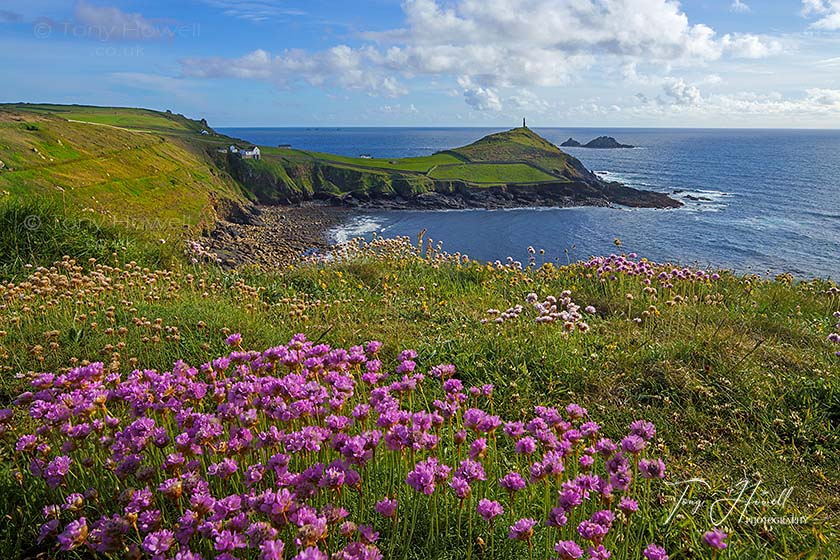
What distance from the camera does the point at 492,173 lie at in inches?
3647

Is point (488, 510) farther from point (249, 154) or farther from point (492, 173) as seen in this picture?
point (492, 173)

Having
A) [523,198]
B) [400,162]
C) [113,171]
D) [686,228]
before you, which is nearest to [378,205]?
[523,198]

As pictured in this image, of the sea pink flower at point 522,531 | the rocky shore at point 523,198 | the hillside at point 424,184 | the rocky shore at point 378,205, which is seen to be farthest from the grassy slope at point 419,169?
the sea pink flower at point 522,531

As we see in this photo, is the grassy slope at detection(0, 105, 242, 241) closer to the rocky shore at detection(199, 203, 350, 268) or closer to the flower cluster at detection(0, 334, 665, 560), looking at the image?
the rocky shore at detection(199, 203, 350, 268)

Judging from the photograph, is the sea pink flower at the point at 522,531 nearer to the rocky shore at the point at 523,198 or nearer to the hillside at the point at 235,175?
the hillside at the point at 235,175

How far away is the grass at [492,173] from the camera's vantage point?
87938 mm

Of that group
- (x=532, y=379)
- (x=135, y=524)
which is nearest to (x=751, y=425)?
(x=532, y=379)

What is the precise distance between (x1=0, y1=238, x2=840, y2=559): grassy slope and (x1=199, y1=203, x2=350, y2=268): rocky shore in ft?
103

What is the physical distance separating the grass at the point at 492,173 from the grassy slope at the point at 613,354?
8062cm

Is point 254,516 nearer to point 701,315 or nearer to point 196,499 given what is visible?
point 196,499

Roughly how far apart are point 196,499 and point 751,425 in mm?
4253

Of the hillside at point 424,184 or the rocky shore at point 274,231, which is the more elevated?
the hillside at point 424,184

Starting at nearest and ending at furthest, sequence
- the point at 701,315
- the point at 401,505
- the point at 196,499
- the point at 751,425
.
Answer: the point at 196,499
the point at 401,505
the point at 751,425
the point at 701,315

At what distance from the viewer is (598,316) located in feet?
24.1
